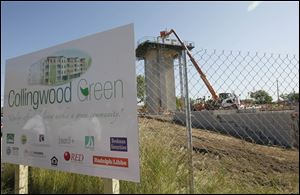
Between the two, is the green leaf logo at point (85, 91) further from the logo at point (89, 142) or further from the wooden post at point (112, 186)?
the wooden post at point (112, 186)

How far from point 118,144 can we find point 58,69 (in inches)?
57.2

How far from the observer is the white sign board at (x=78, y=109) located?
3.23 metres

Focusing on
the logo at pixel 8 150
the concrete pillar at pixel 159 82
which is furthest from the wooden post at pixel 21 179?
the concrete pillar at pixel 159 82

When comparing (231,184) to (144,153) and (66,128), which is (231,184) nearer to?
(144,153)

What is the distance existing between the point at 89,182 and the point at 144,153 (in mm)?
820

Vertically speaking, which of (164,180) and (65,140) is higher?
(65,140)

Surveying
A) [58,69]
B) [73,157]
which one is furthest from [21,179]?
[58,69]

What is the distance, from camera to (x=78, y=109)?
12.1 feet

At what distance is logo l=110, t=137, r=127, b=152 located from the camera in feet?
10.4

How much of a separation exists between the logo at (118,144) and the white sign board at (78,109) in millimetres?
10

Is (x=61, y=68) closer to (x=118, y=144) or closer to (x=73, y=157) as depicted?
(x=73, y=157)

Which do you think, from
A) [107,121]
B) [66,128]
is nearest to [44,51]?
[66,128]

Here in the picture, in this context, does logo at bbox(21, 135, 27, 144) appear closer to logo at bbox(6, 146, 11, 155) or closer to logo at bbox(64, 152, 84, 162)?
logo at bbox(6, 146, 11, 155)

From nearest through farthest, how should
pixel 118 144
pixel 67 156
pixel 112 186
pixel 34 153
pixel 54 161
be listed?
pixel 118 144
pixel 112 186
pixel 67 156
pixel 54 161
pixel 34 153
